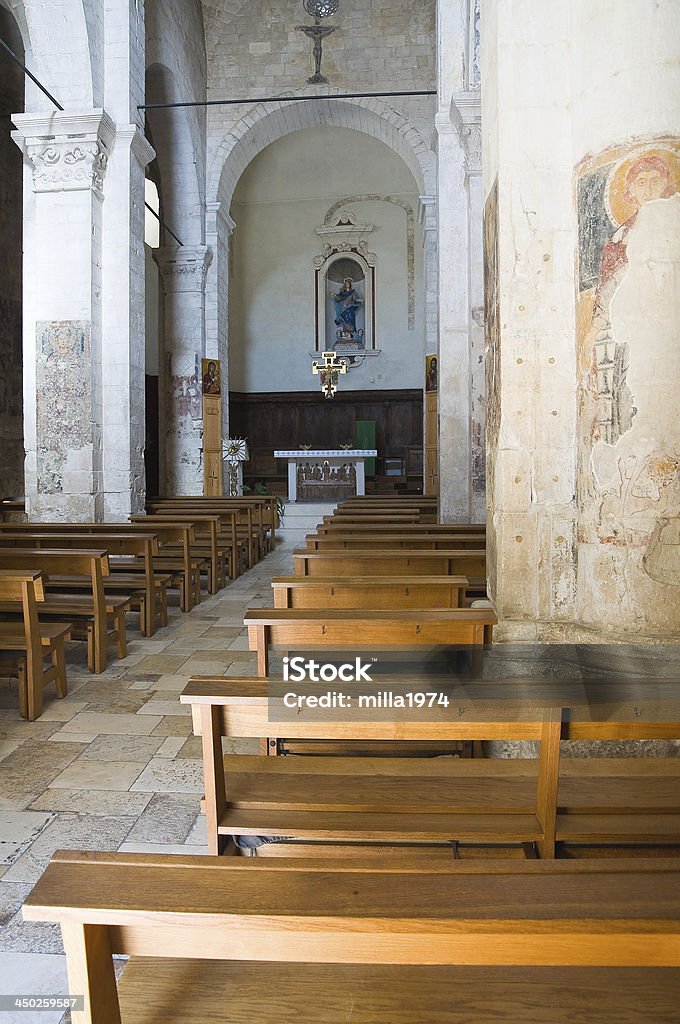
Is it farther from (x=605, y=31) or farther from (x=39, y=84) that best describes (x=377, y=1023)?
(x=39, y=84)

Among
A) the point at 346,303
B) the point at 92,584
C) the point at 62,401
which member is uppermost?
the point at 346,303

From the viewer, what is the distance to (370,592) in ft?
12.6

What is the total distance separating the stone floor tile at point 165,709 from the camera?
4.32 m

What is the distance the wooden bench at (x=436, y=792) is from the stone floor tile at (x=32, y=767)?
1.44 meters

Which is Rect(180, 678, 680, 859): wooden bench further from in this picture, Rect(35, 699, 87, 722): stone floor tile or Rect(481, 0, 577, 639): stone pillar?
Rect(35, 699, 87, 722): stone floor tile

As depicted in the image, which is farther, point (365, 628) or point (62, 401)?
point (62, 401)

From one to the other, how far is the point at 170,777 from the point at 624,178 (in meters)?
3.24

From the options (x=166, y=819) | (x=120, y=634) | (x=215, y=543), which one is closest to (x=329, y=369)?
(x=215, y=543)

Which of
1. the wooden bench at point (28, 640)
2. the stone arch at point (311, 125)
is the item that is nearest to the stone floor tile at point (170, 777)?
the wooden bench at point (28, 640)

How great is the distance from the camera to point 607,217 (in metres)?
3.18

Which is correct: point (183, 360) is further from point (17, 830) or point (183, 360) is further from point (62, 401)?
point (17, 830)

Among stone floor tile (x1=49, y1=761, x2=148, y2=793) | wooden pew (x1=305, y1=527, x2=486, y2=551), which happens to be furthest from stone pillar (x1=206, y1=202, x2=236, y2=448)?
stone floor tile (x1=49, y1=761, x2=148, y2=793)

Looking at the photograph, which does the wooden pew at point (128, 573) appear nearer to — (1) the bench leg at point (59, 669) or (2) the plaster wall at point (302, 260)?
(1) the bench leg at point (59, 669)

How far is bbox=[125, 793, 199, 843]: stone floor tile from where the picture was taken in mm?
2844
